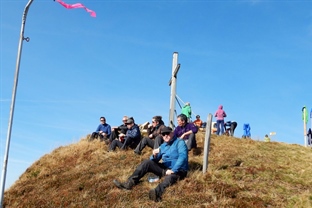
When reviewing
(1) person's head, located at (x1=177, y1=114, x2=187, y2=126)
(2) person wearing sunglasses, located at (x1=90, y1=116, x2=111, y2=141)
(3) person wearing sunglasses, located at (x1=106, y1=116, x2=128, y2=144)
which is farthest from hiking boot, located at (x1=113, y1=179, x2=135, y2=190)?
(2) person wearing sunglasses, located at (x1=90, y1=116, x2=111, y2=141)

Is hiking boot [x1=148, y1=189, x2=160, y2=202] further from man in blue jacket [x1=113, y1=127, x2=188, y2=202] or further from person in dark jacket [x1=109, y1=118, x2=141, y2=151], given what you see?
person in dark jacket [x1=109, y1=118, x2=141, y2=151]

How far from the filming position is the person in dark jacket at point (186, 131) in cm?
1409

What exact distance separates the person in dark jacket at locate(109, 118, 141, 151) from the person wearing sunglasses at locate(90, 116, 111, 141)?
5.40 feet

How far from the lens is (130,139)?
15906mm

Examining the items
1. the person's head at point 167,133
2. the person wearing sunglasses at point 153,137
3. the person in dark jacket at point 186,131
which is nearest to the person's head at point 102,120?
the person wearing sunglasses at point 153,137

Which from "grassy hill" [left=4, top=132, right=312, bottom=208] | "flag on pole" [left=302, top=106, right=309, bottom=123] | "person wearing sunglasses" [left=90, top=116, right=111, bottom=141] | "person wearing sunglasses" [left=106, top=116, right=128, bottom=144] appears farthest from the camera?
"flag on pole" [left=302, top=106, right=309, bottom=123]

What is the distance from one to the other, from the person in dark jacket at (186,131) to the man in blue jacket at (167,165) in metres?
2.76

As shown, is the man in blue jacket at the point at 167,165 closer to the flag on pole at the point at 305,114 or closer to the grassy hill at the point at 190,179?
the grassy hill at the point at 190,179

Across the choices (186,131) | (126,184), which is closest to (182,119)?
(186,131)

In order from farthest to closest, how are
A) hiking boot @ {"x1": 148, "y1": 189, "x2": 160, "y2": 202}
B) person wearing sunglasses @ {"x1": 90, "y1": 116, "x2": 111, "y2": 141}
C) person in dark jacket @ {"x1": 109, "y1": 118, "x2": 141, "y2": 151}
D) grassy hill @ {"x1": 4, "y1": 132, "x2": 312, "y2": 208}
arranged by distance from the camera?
person wearing sunglasses @ {"x1": 90, "y1": 116, "x2": 111, "y2": 141}
person in dark jacket @ {"x1": 109, "y1": 118, "x2": 141, "y2": 151}
grassy hill @ {"x1": 4, "y1": 132, "x2": 312, "y2": 208}
hiking boot @ {"x1": 148, "y1": 189, "x2": 160, "y2": 202}

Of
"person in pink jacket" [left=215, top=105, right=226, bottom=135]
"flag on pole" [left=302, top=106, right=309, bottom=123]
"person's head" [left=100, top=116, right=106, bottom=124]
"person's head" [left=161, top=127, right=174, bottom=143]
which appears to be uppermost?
"flag on pole" [left=302, top=106, right=309, bottom=123]

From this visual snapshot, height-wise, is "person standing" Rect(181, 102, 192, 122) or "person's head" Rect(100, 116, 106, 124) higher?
"person standing" Rect(181, 102, 192, 122)

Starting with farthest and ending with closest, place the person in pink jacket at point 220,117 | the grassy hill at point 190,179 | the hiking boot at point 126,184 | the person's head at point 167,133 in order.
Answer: the person in pink jacket at point 220,117 → the hiking boot at point 126,184 → the person's head at point 167,133 → the grassy hill at point 190,179

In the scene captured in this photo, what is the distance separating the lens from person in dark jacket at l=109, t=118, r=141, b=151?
1567 cm
